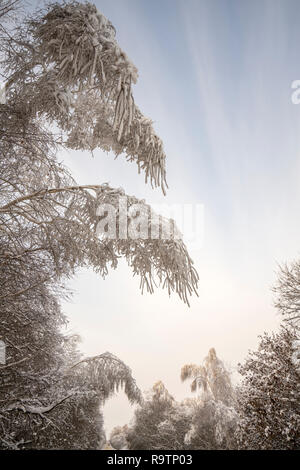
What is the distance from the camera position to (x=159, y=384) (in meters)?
18.1

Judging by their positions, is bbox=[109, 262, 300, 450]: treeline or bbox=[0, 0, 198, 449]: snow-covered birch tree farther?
bbox=[109, 262, 300, 450]: treeline

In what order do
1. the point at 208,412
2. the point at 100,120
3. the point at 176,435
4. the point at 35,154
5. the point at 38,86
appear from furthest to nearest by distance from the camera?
the point at 176,435 < the point at 208,412 < the point at 100,120 < the point at 35,154 < the point at 38,86

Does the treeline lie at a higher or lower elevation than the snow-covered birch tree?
lower

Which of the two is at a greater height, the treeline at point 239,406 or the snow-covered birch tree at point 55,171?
the snow-covered birch tree at point 55,171

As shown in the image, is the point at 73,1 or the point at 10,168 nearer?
the point at 73,1

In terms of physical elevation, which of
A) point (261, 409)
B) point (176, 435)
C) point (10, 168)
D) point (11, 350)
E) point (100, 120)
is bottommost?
point (176, 435)

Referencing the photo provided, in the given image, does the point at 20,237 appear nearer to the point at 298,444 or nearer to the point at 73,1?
the point at 73,1

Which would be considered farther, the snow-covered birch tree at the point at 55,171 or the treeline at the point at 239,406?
the treeline at the point at 239,406

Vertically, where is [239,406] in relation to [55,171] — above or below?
below

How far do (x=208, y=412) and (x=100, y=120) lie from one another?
51.5ft

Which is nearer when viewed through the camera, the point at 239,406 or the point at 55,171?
the point at 55,171
